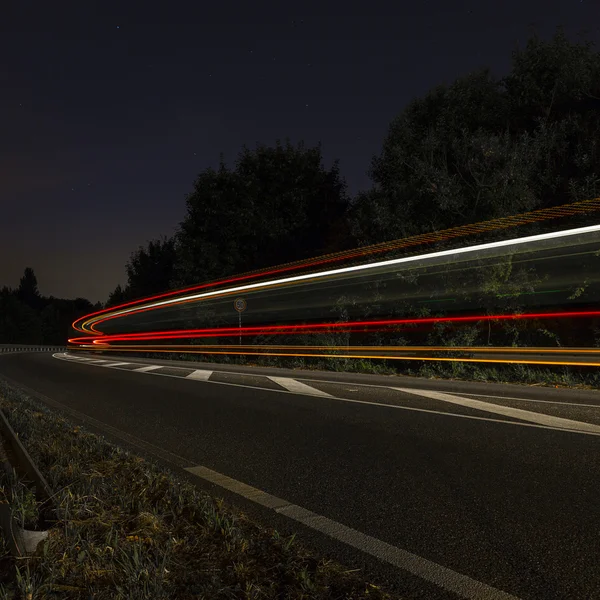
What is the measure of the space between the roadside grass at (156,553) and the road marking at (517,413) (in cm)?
483

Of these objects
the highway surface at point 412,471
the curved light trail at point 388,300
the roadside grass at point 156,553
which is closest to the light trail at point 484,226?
the curved light trail at point 388,300

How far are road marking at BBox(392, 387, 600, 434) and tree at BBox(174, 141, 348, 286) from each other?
2044 centimetres

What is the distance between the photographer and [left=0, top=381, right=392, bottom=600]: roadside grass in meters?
2.71

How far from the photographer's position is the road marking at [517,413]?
693cm

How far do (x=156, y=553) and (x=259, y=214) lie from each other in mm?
29597

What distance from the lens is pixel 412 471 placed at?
5.05 metres

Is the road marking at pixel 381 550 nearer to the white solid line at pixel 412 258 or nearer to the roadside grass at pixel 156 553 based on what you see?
the roadside grass at pixel 156 553

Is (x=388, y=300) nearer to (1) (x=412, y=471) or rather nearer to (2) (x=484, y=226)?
(2) (x=484, y=226)

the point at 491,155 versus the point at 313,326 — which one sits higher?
the point at 491,155

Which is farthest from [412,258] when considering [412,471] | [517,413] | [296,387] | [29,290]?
[29,290]

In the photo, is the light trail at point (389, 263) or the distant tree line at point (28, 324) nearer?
the light trail at point (389, 263)

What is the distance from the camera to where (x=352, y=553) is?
3.29m

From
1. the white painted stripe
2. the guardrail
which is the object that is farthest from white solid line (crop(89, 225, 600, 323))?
the guardrail

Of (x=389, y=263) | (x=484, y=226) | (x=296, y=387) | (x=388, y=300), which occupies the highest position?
(x=484, y=226)
